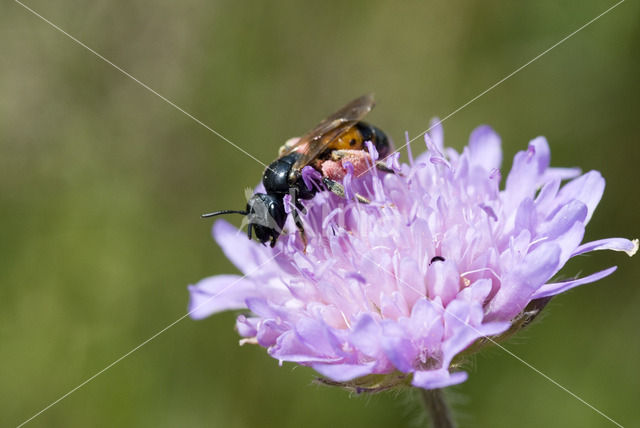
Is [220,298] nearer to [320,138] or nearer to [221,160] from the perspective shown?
[320,138]

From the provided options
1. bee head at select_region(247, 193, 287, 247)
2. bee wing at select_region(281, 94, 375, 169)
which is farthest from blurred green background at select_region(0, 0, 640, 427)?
bee wing at select_region(281, 94, 375, 169)

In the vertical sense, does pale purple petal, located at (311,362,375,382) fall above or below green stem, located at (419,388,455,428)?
above

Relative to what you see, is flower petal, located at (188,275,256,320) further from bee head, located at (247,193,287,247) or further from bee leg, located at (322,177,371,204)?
bee leg, located at (322,177,371,204)

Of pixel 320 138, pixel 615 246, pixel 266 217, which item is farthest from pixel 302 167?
pixel 615 246

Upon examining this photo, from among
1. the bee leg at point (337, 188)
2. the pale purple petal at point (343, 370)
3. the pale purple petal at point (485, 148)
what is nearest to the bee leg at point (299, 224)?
the bee leg at point (337, 188)

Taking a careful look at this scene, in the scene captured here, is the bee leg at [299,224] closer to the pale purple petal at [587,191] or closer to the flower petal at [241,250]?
the flower petal at [241,250]

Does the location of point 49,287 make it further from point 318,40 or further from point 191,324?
point 318,40
